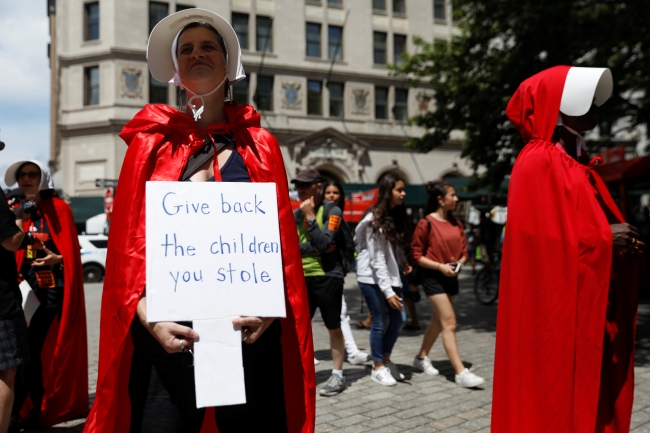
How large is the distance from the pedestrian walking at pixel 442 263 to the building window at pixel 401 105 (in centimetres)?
3150

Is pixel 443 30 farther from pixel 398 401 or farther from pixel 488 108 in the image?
pixel 398 401

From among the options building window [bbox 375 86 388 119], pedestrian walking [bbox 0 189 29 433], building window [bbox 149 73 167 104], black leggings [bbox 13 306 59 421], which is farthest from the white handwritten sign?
building window [bbox 375 86 388 119]

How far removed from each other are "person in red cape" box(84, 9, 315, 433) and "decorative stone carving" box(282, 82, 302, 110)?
32917 millimetres

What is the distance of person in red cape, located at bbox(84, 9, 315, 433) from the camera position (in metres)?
2.27

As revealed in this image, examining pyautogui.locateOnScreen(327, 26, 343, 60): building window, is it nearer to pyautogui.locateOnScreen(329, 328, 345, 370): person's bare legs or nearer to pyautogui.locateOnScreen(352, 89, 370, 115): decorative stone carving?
pyautogui.locateOnScreen(352, 89, 370, 115): decorative stone carving

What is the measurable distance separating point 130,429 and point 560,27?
9651 mm

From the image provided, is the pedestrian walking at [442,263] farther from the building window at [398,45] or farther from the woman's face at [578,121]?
the building window at [398,45]

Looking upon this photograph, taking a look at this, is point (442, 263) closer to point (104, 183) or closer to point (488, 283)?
point (488, 283)

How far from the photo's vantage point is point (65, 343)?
5.15 m

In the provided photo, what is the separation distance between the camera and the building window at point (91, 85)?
32844 mm

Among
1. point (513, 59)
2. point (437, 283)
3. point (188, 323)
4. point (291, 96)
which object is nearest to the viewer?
point (188, 323)

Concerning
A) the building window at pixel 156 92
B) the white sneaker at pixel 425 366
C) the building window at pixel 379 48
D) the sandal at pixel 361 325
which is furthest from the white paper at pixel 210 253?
the building window at pixel 379 48

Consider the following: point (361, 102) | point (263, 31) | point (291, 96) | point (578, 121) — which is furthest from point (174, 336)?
point (361, 102)

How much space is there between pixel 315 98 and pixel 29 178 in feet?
103
